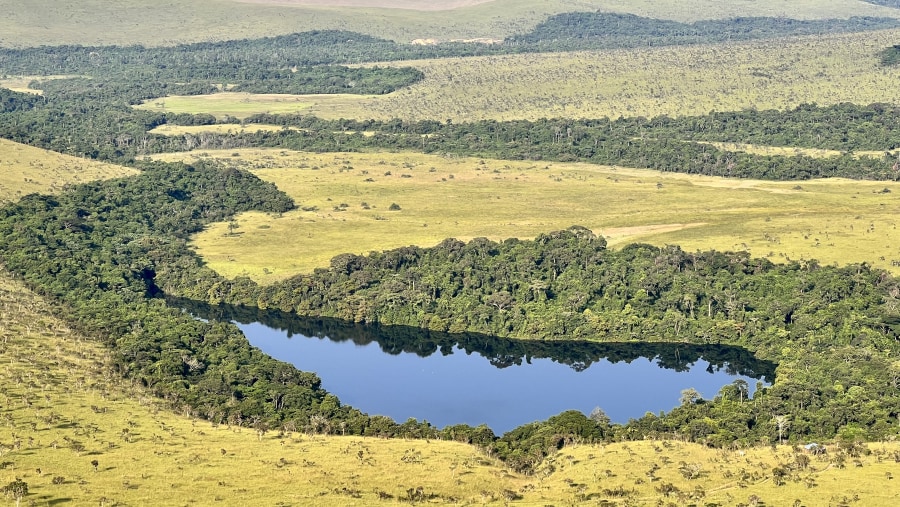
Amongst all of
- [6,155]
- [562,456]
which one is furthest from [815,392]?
[6,155]

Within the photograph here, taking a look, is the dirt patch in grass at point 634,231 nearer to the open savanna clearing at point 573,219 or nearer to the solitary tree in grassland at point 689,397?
the open savanna clearing at point 573,219

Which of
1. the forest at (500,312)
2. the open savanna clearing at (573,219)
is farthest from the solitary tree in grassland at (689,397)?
the open savanna clearing at (573,219)

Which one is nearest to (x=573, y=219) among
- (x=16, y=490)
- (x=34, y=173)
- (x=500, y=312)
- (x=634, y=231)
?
(x=634, y=231)

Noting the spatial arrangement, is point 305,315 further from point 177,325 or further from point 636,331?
point 636,331

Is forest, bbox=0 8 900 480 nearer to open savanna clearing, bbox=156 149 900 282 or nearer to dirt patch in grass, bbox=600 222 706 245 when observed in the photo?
dirt patch in grass, bbox=600 222 706 245

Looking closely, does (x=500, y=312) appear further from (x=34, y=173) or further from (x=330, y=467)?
(x=34, y=173)

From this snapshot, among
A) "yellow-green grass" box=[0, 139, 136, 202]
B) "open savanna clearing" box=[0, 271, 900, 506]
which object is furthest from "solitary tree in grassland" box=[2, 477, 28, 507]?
"yellow-green grass" box=[0, 139, 136, 202]
